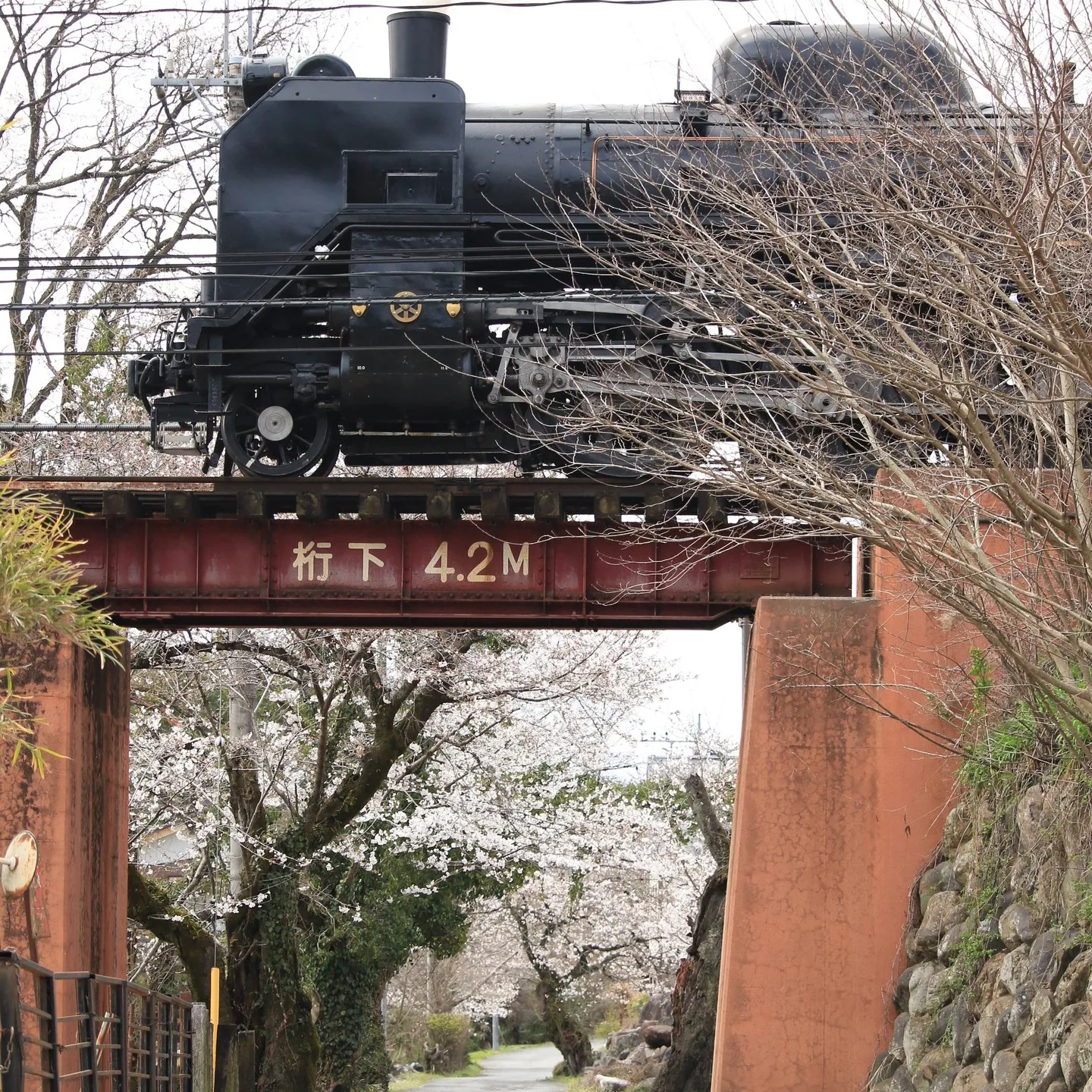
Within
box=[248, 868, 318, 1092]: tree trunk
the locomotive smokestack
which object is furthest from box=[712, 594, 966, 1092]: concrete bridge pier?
box=[248, 868, 318, 1092]: tree trunk

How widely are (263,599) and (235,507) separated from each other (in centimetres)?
92

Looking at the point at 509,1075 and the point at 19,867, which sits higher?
the point at 19,867

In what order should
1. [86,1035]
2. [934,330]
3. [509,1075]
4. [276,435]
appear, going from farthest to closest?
[509,1075] → [276,435] → [934,330] → [86,1035]

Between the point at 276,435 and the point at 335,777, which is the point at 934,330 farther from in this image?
the point at 335,777

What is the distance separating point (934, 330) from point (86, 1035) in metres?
8.00

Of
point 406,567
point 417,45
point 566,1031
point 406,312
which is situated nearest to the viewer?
point 406,567

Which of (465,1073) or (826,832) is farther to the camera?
(465,1073)

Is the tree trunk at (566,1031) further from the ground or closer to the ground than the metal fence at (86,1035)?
closer to the ground

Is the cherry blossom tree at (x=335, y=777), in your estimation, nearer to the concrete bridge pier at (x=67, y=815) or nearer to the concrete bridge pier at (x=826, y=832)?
the concrete bridge pier at (x=67, y=815)

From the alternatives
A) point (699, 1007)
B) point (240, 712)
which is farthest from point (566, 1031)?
point (699, 1007)

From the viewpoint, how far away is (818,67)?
13.8 metres

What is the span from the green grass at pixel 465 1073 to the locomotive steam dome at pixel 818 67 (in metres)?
29.8

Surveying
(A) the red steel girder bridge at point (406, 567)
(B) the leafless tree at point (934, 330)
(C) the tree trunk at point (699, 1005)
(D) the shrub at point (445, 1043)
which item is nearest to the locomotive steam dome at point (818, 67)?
(B) the leafless tree at point (934, 330)

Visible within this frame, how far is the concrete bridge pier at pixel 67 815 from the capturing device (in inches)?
525
